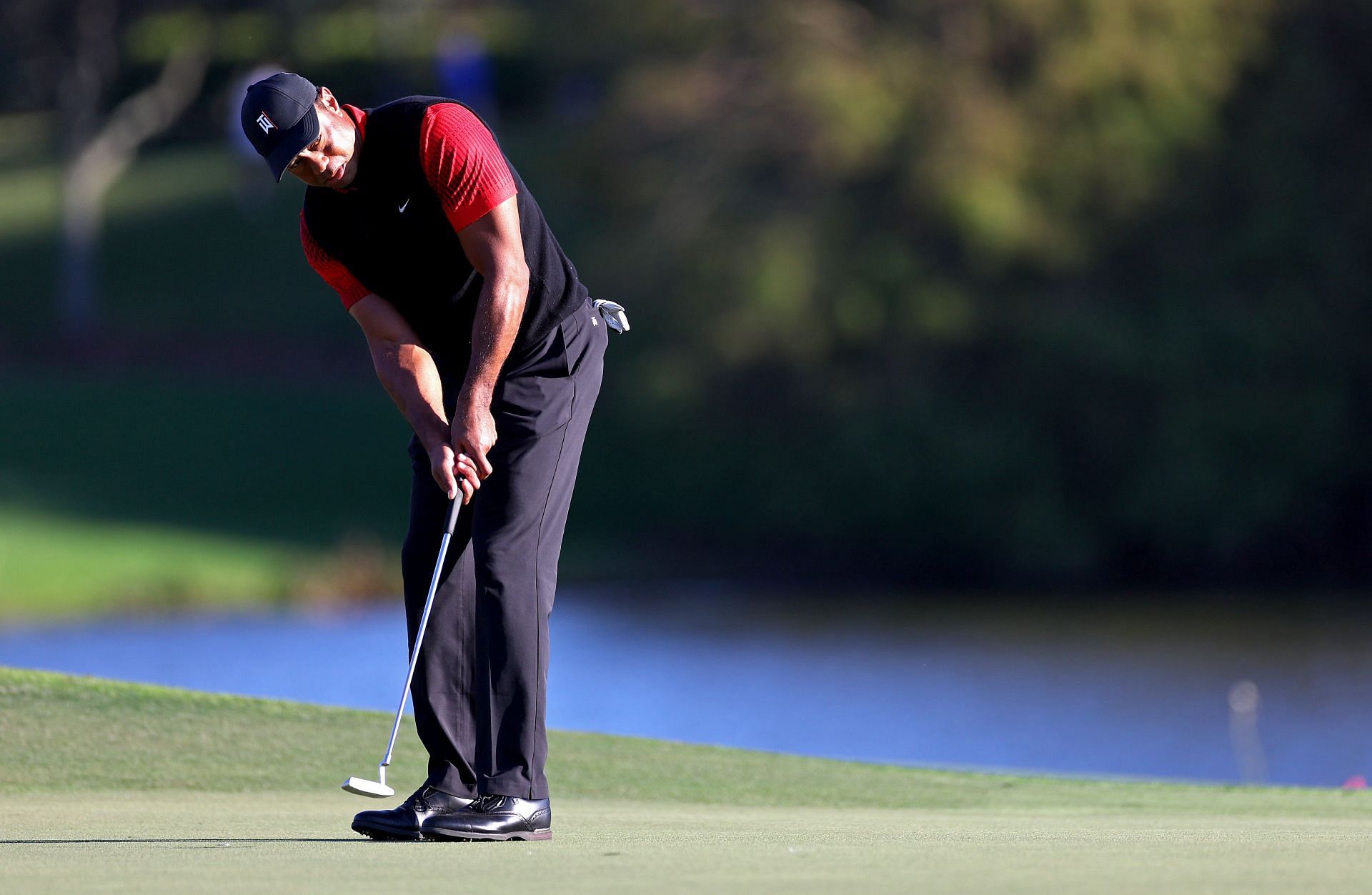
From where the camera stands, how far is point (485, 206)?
4.18 meters

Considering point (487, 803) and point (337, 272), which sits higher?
point (337, 272)

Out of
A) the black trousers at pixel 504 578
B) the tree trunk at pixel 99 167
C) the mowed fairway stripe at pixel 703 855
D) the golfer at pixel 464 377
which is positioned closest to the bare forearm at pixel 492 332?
the golfer at pixel 464 377

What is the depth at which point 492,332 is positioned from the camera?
4207mm

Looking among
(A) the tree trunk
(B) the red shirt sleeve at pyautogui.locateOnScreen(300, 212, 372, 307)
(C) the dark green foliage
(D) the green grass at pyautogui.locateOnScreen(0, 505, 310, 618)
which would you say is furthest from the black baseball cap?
(A) the tree trunk

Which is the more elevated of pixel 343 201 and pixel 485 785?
pixel 343 201

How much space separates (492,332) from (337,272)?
524 mm

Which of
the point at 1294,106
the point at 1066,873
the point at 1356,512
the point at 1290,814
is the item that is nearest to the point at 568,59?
the point at 1294,106

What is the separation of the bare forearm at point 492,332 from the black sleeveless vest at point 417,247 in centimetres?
15

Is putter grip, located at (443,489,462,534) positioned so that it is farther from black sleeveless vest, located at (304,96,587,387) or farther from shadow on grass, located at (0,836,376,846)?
shadow on grass, located at (0,836,376,846)

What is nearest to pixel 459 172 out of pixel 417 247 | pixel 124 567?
pixel 417 247

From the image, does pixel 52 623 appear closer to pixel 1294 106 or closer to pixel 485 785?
pixel 1294 106

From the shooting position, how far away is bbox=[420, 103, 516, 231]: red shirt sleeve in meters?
4.18

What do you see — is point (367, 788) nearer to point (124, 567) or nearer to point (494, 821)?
point (494, 821)

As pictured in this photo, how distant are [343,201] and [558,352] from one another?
1.92ft
